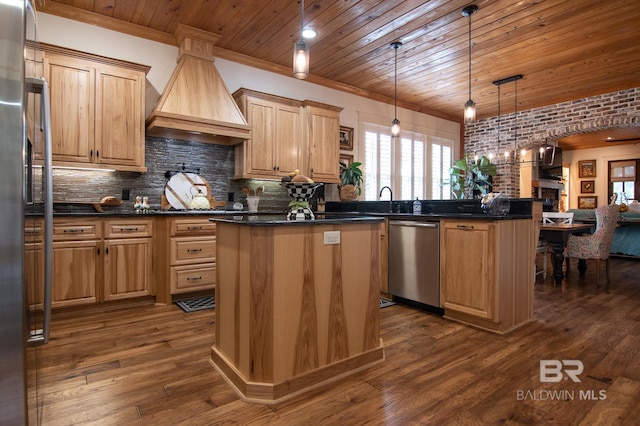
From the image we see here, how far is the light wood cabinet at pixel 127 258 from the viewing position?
3.29 m

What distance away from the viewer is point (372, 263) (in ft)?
7.45

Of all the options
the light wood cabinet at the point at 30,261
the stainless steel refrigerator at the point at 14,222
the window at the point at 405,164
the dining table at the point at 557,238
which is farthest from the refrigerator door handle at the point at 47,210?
the window at the point at 405,164

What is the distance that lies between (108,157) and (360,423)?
3365 mm

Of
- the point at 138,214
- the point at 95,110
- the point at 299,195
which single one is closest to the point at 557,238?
the point at 299,195

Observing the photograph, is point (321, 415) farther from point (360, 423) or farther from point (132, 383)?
point (132, 383)

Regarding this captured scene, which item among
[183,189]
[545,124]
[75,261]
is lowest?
[75,261]

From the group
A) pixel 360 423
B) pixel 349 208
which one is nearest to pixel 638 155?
pixel 349 208

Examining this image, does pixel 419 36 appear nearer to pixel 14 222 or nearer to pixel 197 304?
pixel 197 304

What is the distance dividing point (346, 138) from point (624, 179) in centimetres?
1019

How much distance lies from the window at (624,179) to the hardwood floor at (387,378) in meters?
9.98

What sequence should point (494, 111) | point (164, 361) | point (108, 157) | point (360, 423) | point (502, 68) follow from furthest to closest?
point (494, 111)
point (502, 68)
point (108, 157)
point (164, 361)
point (360, 423)

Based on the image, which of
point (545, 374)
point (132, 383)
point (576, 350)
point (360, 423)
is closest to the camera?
point (360, 423)

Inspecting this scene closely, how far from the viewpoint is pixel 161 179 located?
411cm

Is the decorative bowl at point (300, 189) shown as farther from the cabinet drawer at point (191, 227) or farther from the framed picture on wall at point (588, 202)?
the framed picture on wall at point (588, 202)
